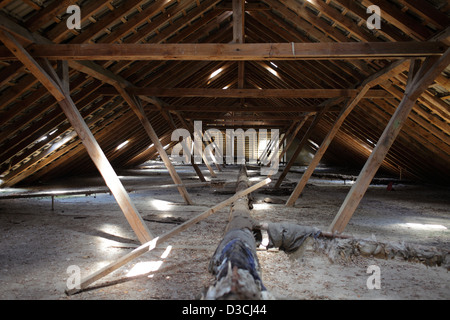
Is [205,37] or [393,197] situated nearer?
[205,37]

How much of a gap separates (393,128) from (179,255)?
3583 millimetres

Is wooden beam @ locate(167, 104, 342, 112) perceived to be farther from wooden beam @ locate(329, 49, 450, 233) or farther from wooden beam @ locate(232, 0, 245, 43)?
wooden beam @ locate(329, 49, 450, 233)

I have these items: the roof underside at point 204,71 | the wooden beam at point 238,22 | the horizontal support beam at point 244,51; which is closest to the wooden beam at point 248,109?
the roof underside at point 204,71

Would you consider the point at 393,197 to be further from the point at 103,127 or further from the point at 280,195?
the point at 103,127

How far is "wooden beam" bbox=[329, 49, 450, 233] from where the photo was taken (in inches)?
173

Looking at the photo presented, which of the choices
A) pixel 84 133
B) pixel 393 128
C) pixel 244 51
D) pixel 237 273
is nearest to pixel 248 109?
pixel 244 51

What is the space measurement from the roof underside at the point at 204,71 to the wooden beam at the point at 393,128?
0.50m

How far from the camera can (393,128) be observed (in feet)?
15.3

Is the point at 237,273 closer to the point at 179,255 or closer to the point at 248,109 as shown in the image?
the point at 179,255

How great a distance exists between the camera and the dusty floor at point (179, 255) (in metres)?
3.24

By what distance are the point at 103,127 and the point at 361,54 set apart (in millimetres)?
7986

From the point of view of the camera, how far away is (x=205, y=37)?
26.3 ft

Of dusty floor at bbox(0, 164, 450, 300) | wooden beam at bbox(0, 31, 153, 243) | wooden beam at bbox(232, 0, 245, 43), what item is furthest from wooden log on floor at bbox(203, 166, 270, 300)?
wooden beam at bbox(232, 0, 245, 43)

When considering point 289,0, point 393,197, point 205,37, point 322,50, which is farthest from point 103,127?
point 393,197
